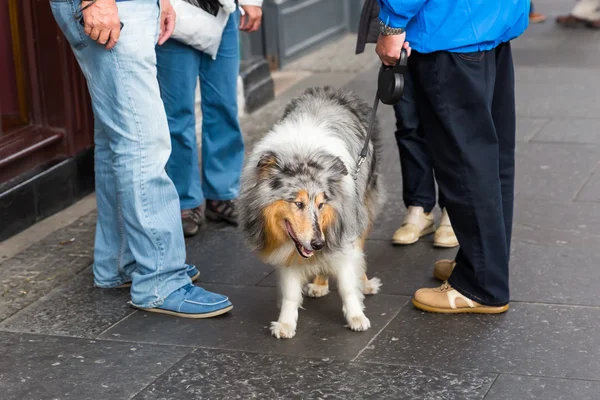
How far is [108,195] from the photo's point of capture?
16.0ft

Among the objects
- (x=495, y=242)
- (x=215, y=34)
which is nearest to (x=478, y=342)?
(x=495, y=242)

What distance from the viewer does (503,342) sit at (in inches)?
168

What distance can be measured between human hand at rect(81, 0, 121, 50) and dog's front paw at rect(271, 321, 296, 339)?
1.44 metres

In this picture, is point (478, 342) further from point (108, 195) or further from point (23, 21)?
point (23, 21)

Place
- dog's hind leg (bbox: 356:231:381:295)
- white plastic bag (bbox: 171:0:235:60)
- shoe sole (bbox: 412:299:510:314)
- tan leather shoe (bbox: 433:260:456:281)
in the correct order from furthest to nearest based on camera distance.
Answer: white plastic bag (bbox: 171:0:235:60) → tan leather shoe (bbox: 433:260:456:281) → dog's hind leg (bbox: 356:231:381:295) → shoe sole (bbox: 412:299:510:314)

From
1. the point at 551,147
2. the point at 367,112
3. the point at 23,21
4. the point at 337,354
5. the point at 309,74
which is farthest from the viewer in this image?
the point at 309,74

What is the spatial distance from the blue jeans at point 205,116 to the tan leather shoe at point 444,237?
127 centimetres

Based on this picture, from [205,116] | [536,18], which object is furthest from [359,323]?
[536,18]

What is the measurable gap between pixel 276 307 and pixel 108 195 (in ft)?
3.26

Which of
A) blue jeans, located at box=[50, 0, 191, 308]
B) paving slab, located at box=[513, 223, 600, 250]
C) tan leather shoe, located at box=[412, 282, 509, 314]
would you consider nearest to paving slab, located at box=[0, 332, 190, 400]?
blue jeans, located at box=[50, 0, 191, 308]

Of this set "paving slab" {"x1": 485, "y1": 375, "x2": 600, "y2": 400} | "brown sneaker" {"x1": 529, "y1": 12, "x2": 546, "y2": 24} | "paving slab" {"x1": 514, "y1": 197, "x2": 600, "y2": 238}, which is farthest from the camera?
"brown sneaker" {"x1": 529, "y1": 12, "x2": 546, "y2": 24}

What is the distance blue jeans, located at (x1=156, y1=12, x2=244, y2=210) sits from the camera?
5.48 metres

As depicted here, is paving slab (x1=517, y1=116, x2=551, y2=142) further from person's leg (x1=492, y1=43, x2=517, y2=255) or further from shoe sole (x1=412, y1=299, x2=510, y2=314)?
shoe sole (x1=412, y1=299, x2=510, y2=314)

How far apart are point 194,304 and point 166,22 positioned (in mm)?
1376
